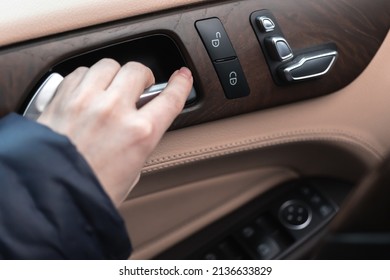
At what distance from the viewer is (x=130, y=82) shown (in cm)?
92

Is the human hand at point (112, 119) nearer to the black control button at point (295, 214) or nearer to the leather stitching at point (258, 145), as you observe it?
the leather stitching at point (258, 145)

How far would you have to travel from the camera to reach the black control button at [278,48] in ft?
3.42

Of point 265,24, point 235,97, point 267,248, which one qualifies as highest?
point 265,24

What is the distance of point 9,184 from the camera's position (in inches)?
31.3

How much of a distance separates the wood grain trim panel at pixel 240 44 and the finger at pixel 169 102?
7 centimetres

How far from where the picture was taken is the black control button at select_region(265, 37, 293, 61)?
104 centimetres

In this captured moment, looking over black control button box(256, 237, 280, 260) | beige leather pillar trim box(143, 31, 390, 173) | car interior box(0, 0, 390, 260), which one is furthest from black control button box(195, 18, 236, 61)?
black control button box(256, 237, 280, 260)

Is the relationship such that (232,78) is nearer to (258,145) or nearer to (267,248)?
(258,145)

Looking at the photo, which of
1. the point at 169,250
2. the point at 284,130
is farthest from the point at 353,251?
the point at 169,250

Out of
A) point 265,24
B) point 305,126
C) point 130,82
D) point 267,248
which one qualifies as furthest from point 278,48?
point 267,248

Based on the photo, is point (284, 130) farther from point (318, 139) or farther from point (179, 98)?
point (179, 98)

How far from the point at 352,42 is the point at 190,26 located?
0.26 m

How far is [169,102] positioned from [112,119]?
0.28ft

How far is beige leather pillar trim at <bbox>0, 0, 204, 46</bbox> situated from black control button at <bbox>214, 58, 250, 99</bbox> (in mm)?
149
